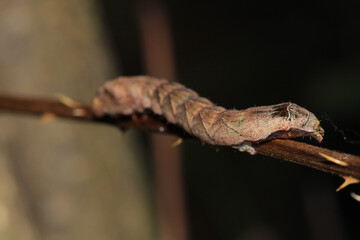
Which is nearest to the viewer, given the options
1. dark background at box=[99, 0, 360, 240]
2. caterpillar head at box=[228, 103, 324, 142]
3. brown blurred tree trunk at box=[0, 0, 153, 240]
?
caterpillar head at box=[228, 103, 324, 142]

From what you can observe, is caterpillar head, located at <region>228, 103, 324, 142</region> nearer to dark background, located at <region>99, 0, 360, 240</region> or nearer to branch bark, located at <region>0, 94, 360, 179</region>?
branch bark, located at <region>0, 94, 360, 179</region>

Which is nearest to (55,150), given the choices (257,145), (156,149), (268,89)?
(156,149)

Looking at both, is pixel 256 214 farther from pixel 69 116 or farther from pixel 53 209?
pixel 69 116

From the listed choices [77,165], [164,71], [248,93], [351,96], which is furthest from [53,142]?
[248,93]

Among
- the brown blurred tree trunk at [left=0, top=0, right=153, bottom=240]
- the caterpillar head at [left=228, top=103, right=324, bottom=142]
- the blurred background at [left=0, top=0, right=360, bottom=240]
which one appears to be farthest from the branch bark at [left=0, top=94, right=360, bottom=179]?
the brown blurred tree trunk at [left=0, top=0, right=153, bottom=240]

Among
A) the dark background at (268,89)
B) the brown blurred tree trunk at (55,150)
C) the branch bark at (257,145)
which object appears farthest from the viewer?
the dark background at (268,89)

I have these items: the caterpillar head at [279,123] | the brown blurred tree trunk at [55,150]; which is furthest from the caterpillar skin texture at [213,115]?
the brown blurred tree trunk at [55,150]

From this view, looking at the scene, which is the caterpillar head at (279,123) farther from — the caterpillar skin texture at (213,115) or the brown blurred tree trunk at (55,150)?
the brown blurred tree trunk at (55,150)
